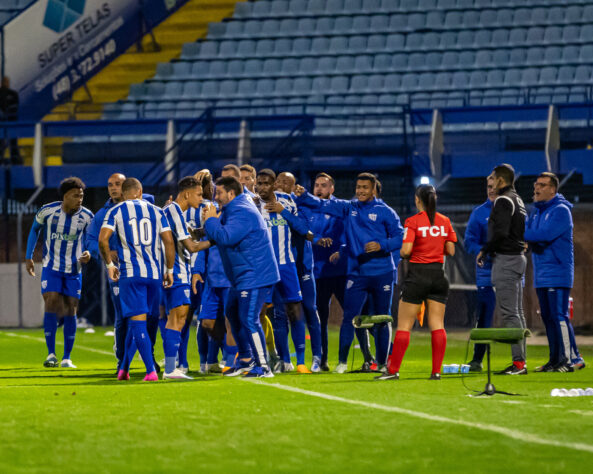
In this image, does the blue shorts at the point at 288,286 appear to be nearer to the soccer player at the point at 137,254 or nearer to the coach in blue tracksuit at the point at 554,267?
the soccer player at the point at 137,254

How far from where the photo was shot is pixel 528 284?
16.6 meters

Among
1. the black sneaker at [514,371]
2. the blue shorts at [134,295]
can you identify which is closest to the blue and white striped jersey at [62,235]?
the blue shorts at [134,295]

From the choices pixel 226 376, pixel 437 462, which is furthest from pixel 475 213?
pixel 437 462

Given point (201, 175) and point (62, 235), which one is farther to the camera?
point (62, 235)

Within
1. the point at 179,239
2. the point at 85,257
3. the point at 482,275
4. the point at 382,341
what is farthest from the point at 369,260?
the point at 85,257

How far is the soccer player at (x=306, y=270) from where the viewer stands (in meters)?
10.4

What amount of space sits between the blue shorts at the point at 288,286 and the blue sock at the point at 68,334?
8.18 ft

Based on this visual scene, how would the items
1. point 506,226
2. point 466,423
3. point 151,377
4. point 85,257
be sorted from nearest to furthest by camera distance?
1. point 466,423
2. point 151,377
3. point 506,226
4. point 85,257

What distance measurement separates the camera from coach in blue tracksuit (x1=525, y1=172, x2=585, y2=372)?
1012 cm

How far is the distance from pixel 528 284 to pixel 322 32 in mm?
11447

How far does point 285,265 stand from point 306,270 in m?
0.42

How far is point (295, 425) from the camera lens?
648cm

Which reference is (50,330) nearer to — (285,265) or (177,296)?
(177,296)

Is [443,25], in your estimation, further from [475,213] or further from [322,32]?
[475,213]
